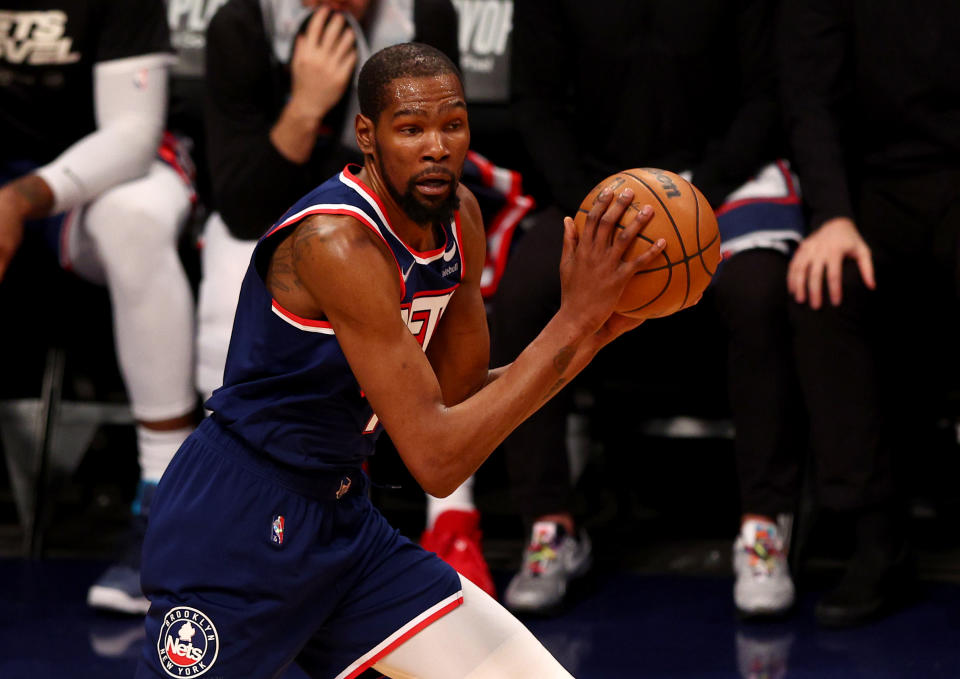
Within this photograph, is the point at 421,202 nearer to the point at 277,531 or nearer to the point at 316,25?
the point at 277,531

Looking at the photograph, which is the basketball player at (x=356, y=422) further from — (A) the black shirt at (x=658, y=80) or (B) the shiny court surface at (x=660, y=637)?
(A) the black shirt at (x=658, y=80)

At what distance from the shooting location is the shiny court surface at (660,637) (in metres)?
3.02

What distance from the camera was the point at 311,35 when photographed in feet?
11.6

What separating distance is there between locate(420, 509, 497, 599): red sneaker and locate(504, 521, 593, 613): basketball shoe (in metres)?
0.08

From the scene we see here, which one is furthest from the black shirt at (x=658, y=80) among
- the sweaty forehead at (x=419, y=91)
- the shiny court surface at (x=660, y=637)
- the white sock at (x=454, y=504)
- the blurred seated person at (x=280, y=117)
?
the sweaty forehead at (x=419, y=91)

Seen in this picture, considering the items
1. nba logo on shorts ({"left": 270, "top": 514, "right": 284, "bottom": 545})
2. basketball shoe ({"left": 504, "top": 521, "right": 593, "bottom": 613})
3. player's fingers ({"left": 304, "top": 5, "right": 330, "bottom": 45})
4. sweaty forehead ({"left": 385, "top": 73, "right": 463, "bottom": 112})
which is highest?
sweaty forehead ({"left": 385, "top": 73, "right": 463, "bottom": 112})

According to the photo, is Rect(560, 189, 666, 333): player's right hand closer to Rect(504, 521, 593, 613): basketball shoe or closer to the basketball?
the basketball

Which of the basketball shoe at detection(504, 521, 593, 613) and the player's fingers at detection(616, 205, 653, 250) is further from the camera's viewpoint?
the basketball shoe at detection(504, 521, 593, 613)

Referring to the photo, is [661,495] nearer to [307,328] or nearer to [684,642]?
[684,642]

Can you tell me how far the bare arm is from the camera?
1.95 metres

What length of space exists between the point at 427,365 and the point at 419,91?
425 millimetres

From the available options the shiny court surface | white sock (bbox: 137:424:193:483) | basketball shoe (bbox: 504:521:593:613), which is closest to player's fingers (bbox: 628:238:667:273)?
the shiny court surface

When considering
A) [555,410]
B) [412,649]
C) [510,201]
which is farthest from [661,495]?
[412,649]

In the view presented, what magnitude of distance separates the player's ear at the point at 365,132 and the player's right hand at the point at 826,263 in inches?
61.1
